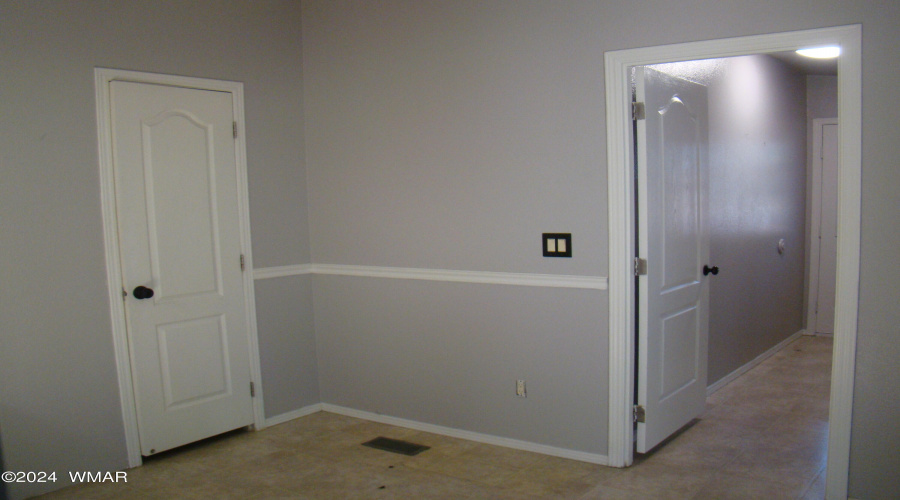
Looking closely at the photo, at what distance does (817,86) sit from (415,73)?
4472 millimetres

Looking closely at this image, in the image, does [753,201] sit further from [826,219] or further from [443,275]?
[443,275]

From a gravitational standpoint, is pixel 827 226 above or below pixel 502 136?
below

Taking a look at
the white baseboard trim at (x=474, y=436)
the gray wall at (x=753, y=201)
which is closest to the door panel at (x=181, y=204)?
the white baseboard trim at (x=474, y=436)

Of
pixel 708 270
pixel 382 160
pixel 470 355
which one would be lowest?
pixel 470 355

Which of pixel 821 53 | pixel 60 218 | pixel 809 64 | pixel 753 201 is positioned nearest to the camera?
pixel 60 218

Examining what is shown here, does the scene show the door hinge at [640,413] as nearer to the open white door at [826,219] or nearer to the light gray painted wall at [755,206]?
the light gray painted wall at [755,206]

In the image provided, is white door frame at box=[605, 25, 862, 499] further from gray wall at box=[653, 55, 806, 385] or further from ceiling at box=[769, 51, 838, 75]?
ceiling at box=[769, 51, 838, 75]

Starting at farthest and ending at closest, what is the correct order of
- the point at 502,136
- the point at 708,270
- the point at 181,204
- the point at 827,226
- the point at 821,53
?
the point at 827,226
the point at 821,53
the point at 708,270
the point at 181,204
the point at 502,136

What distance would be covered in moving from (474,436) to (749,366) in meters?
2.62

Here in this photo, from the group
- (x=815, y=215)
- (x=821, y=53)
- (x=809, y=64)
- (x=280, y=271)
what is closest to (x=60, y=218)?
(x=280, y=271)

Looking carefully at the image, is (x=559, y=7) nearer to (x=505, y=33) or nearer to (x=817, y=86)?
(x=505, y=33)

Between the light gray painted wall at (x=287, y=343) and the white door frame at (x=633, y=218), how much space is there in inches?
79.4

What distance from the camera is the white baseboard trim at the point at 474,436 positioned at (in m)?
3.38

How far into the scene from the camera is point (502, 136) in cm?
350
